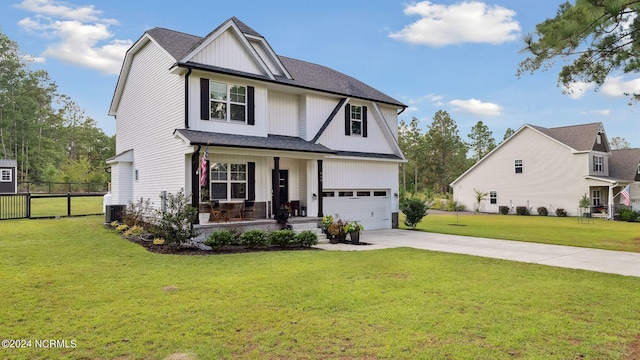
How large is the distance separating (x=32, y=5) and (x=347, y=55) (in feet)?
71.1

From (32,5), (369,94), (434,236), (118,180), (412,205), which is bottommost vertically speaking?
(434,236)

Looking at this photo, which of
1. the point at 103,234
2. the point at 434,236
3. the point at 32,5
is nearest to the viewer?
the point at 103,234

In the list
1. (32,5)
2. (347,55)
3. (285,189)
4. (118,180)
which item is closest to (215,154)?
(285,189)

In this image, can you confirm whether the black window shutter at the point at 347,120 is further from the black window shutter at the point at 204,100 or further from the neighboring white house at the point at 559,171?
the neighboring white house at the point at 559,171

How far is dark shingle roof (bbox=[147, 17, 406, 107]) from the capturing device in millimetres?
14906

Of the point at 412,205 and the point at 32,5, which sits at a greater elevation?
the point at 32,5

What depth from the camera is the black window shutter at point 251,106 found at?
1504cm

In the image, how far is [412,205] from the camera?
19.6 meters

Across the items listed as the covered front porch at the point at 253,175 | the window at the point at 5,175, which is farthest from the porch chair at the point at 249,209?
the window at the point at 5,175

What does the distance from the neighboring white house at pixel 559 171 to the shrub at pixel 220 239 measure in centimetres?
3121

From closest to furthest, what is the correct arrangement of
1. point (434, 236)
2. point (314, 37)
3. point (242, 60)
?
point (242, 60) → point (434, 236) → point (314, 37)

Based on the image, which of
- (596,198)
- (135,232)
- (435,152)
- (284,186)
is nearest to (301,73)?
(284,186)

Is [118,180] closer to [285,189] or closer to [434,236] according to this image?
[285,189]

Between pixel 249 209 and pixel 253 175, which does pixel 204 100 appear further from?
pixel 249 209
